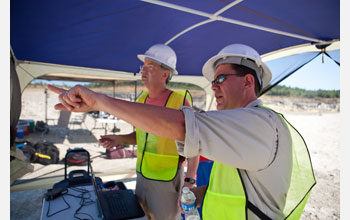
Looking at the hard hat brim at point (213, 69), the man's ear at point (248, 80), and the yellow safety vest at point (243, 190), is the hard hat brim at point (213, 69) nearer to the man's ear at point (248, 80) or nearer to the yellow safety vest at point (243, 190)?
the man's ear at point (248, 80)

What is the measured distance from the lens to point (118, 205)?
6.51ft

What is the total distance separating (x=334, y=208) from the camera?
13.2 ft

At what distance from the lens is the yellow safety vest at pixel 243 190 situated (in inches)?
38.3

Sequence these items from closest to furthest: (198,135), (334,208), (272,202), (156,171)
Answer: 1. (198,135)
2. (272,202)
3. (156,171)
4. (334,208)

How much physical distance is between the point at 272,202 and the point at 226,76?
2.27 ft

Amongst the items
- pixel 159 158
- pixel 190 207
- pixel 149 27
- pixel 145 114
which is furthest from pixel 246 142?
pixel 149 27

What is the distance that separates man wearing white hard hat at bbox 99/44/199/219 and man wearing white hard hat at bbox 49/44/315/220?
107 cm

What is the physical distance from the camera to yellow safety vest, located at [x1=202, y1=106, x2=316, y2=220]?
972 mm

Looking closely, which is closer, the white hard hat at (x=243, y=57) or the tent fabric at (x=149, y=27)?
the white hard hat at (x=243, y=57)

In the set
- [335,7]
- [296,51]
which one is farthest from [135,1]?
[296,51]

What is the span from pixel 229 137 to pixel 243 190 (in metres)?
0.35

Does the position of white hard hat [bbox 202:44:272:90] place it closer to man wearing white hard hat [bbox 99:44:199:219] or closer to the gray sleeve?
the gray sleeve

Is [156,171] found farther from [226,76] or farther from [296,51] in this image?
[296,51]

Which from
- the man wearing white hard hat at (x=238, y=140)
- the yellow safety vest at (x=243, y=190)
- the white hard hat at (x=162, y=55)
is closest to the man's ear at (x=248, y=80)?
the man wearing white hard hat at (x=238, y=140)
